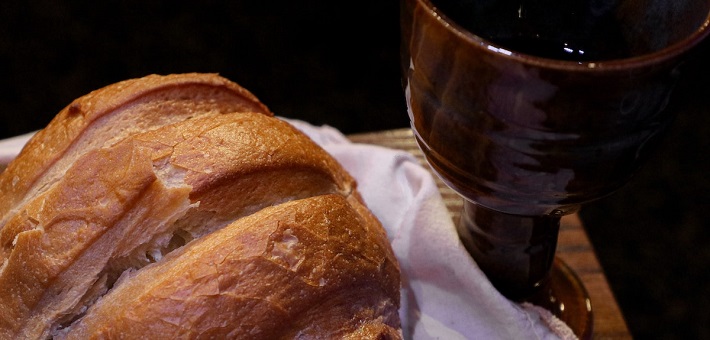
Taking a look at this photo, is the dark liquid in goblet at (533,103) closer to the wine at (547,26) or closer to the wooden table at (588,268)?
the wine at (547,26)

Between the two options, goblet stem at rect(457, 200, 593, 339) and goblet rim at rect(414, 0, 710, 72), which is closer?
goblet rim at rect(414, 0, 710, 72)

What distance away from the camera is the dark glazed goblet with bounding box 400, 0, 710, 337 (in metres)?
0.68

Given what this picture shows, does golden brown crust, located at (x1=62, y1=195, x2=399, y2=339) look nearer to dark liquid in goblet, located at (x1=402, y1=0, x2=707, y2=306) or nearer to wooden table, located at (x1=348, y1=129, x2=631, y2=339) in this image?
dark liquid in goblet, located at (x1=402, y1=0, x2=707, y2=306)

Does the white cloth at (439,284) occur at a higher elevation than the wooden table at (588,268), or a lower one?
higher

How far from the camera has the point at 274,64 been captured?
7.70ft

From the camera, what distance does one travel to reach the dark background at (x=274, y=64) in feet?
7.20

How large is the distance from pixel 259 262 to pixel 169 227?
Answer: 0.12 meters

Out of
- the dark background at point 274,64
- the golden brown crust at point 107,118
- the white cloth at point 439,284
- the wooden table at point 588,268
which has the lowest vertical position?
the dark background at point 274,64

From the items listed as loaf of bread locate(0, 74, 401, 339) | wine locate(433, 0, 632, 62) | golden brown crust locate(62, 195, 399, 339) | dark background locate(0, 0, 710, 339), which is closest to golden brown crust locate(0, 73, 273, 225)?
loaf of bread locate(0, 74, 401, 339)

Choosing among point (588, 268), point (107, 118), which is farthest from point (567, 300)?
point (107, 118)

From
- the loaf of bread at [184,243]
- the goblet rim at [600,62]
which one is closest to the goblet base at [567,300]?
the loaf of bread at [184,243]

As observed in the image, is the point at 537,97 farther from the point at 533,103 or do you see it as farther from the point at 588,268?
the point at 588,268

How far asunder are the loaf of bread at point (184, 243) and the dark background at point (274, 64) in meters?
1.40

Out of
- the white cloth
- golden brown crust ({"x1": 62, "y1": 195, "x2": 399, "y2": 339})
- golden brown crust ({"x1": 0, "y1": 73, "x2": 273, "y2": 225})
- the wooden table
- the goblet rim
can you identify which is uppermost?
the goblet rim
